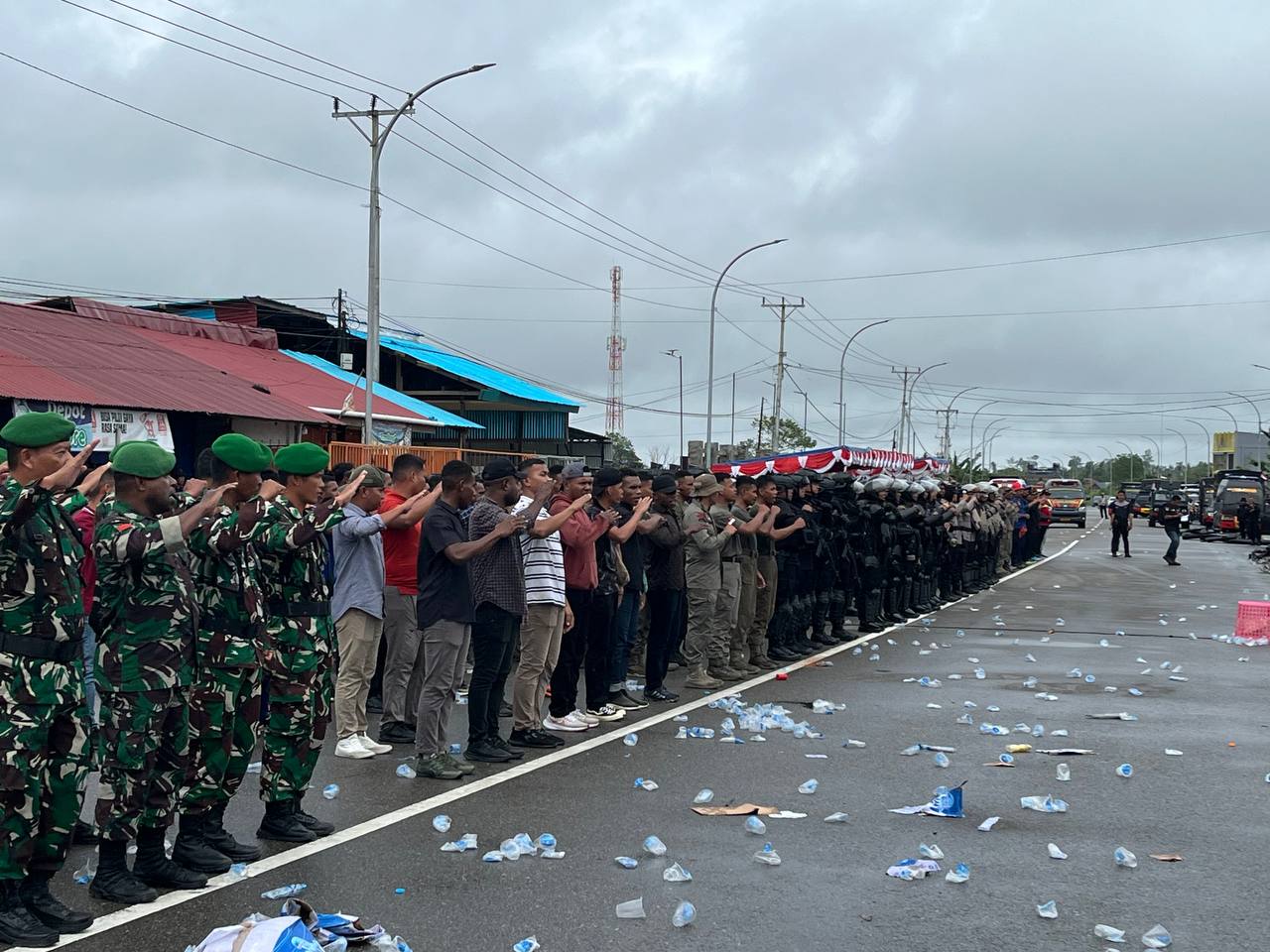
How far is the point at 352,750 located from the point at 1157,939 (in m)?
5.17

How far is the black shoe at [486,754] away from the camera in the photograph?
8336 millimetres

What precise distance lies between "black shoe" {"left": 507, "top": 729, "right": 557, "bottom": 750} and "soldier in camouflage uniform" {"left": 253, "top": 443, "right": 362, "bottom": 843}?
8.19ft

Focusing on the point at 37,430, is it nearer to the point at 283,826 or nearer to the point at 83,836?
the point at 283,826

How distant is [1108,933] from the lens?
516cm

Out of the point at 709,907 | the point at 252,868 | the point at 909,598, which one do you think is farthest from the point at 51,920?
the point at 909,598

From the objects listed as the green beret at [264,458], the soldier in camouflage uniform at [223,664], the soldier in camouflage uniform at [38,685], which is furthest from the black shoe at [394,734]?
the soldier in camouflage uniform at [38,685]

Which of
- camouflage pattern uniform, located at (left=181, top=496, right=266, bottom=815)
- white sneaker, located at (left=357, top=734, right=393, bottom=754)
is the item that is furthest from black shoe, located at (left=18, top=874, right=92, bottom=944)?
white sneaker, located at (left=357, top=734, right=393, bottom=754)

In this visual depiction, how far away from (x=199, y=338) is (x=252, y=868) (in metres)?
26.3

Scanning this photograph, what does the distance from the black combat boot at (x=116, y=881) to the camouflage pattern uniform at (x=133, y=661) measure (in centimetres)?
7

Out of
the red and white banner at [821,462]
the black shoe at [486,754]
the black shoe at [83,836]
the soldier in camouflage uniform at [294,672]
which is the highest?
the red and white banner at [821,462]

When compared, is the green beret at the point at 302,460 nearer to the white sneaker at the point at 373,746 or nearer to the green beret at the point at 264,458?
the green beret at the point at 264,458

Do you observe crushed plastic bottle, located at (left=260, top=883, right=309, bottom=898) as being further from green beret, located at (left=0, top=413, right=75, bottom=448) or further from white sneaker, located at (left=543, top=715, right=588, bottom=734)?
white sneaker, located at (left=543, top=715, right=588, bottom=734)

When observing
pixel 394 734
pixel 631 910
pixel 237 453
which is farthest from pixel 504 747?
pixel 631 910

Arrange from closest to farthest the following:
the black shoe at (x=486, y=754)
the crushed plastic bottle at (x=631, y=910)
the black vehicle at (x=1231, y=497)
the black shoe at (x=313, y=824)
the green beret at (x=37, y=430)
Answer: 1. the green beret at (x=37, y=430)
2. the crushed plastic bottle at (x=631, y=910)
3. the black shoe at (x=313, y=824)
4. the black shoe at (x=486, y=754)
5. the black vehicle at (x=1231, y=497)
